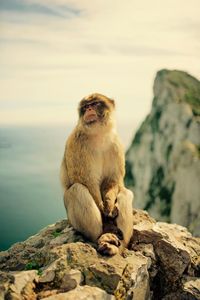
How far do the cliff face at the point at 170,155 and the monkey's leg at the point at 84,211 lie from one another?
83.7ft

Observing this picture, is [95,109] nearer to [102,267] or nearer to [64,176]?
[64,176]

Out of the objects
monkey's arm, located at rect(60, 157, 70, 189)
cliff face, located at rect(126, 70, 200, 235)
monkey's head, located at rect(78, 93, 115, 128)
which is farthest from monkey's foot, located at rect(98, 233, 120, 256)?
cliff face, located at rect(126, 70, 200, 235)

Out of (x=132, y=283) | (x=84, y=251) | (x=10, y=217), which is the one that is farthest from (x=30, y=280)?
(x=10, y=217)

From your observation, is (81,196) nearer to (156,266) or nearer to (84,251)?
(84,251)

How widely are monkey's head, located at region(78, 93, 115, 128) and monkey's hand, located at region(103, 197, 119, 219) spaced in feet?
3.75

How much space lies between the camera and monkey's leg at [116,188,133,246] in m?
6.40

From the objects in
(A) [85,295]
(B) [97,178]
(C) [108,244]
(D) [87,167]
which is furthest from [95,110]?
(A) [85,295]

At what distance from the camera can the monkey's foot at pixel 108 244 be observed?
5957 mm

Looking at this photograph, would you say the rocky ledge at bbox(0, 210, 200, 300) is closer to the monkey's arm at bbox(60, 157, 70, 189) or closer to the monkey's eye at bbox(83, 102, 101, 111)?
the monkey's arm at bbox(60, 157, 70, 189)

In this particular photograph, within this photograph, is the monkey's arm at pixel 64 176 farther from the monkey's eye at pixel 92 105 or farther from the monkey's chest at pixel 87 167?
the monkey's eye at pixel 92 105

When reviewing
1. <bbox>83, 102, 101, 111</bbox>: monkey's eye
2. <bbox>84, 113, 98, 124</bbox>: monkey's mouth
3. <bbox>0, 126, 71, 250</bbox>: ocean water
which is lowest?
<bbox>0, 126, 71, 250</bbox>: ocean water

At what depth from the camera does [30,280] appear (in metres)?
5.43

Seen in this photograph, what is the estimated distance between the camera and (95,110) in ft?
21.6

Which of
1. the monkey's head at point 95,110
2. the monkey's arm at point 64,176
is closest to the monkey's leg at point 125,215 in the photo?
the monkey's arm at point 64,176
